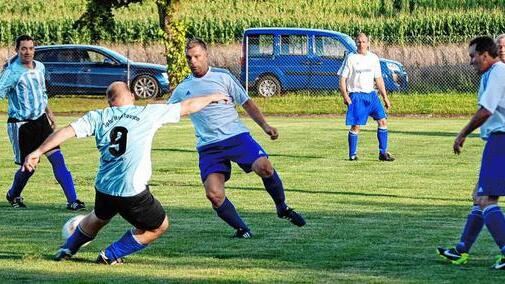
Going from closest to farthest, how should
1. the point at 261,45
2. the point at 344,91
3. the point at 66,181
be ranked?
the point at 66,181 < the point at 344,91 < the point at 261,45

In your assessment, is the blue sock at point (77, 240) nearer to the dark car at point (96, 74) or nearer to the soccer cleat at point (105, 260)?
the soccer cleat at point (105, 260)

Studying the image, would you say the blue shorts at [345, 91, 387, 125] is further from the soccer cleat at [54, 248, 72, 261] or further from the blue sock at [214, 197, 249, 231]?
the soccer cleat at [54, 248, 72, 261]

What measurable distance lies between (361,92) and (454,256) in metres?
10.7

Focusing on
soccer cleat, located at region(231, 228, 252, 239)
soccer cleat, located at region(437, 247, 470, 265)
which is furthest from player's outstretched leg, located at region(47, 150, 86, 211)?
soccer cleat, located at region(437, 247, 470, 265)

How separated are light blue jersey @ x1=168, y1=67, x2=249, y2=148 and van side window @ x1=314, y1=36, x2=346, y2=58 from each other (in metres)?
23.0

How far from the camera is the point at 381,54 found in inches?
1515

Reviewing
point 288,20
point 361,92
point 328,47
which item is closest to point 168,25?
point 328,47

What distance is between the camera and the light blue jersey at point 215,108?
11328mm

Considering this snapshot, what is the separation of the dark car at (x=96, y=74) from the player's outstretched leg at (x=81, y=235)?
84.5ft

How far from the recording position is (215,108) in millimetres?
11391

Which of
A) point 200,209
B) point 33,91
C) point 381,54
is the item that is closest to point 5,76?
point 33,91

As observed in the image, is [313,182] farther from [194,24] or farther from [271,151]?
[194,24]

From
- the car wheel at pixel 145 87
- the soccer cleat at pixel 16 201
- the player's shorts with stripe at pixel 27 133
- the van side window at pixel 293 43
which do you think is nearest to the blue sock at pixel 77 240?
the soccer cleat at pixel 16 201

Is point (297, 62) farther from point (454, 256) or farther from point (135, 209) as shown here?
point (135, 209)
